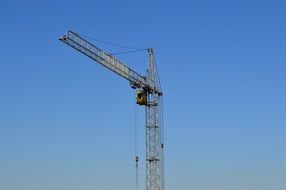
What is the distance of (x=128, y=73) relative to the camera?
119125mm

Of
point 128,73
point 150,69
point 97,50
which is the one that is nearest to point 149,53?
point 150,69

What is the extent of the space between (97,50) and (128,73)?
9.72 m

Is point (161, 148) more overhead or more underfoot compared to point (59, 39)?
more underfoot

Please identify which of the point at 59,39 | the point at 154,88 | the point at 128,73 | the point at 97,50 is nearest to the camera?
the point at 59,39

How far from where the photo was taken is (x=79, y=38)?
351 ft

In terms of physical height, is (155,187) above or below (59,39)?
below

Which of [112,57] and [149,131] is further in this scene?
[149,131]

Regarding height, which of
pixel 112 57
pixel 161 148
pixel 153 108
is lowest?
pixel 161 148

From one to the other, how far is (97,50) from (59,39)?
9.14 metres

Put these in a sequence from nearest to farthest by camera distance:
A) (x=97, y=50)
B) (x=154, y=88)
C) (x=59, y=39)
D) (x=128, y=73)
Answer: (x=59, y=39), (x=97, y=50), (x=128, y=73), (x=154, y=88)

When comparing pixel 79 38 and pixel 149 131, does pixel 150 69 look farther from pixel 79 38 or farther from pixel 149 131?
pixel 79 38

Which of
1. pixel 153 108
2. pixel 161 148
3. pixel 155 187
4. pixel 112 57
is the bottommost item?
pixel 155 187

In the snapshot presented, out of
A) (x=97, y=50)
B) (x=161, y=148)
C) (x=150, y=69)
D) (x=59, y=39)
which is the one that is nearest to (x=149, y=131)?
(x=161, y=148)

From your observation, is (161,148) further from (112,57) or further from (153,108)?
(112,57)
